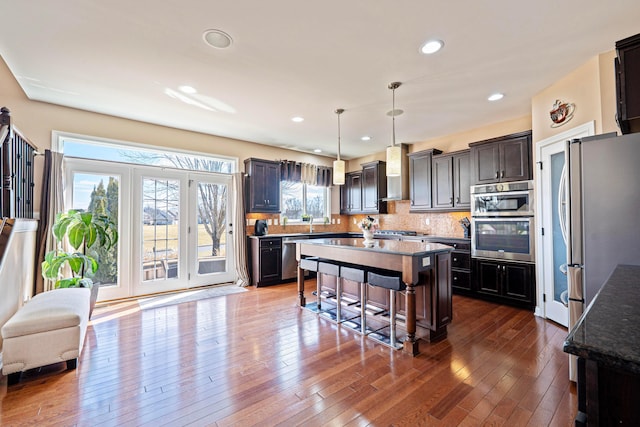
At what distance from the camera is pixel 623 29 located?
231cm

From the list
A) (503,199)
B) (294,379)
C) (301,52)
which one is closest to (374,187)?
(503,199)

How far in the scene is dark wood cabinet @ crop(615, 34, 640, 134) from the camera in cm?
182

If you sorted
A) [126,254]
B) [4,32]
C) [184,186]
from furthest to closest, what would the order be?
[184,186] < [126,254] < [4,32]

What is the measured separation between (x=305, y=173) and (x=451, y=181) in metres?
2.98

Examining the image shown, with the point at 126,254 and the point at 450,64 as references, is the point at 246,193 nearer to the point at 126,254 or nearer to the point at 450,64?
the point at 126,254

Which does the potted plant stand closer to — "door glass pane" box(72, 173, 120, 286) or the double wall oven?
"door glass pane" box(72, 173, 120, 286)

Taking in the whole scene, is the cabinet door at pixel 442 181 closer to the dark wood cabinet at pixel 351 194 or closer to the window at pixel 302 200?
the dark wood cabinet at pixel 351 194

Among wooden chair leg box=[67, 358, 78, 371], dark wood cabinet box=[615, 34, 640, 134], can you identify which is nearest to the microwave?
dark wood cabinet box=[615, 34, 640, 134]

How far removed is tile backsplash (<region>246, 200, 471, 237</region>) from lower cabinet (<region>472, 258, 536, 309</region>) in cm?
99

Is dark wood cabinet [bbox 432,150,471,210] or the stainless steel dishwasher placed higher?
dark wood cabinet [bbox 432,150,471,210]

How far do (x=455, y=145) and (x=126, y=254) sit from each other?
5.74 m

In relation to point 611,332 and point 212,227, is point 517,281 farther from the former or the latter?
point 212,227

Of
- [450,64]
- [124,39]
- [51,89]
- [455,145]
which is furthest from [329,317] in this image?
[51,89]

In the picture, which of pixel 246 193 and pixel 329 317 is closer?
pixel 329 317
